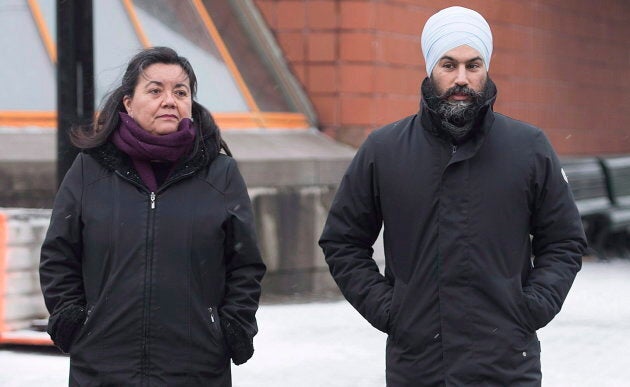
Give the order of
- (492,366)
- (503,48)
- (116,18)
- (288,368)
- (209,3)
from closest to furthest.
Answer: (492,366), (288,368), (116,18), (209,3), (503,48)

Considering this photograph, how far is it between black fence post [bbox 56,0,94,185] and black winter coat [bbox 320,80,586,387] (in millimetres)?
4406

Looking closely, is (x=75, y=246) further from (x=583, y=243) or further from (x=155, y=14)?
(x=155, y=14)

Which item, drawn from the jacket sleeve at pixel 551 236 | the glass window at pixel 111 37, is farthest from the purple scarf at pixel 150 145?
the glass window at pixel 111 37

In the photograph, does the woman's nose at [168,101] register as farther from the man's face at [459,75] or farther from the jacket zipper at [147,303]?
the man's face at [459,75]

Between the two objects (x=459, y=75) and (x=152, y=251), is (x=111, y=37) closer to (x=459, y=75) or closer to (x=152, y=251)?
(x=152, y=251)

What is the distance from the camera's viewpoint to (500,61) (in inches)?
598

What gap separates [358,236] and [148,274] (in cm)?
67

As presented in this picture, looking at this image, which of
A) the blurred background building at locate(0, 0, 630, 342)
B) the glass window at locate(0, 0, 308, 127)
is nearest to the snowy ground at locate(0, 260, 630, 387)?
the blurred background building at locate(0, 0, 630, 342)

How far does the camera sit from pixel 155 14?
12.2 metres

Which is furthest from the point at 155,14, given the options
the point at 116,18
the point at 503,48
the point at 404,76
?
the point at 503,48

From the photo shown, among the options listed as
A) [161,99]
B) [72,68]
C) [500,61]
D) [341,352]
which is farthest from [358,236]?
[500,61]

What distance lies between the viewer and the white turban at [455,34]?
3.99 m

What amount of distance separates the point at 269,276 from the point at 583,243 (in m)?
7.19

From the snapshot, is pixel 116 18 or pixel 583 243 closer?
pixel 583 243
